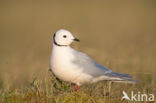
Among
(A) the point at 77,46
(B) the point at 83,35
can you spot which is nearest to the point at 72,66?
(A) the point at 77,46

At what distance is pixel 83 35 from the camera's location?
1886cm

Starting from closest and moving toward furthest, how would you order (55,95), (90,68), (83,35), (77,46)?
(55,95), (90,68), (77,46), (83,35)

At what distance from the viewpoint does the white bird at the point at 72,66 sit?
6486 millimetres

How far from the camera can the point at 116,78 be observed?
686 cm

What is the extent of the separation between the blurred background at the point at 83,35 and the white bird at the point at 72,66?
50cm

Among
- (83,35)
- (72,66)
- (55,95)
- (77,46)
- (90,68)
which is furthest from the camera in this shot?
(83,35)

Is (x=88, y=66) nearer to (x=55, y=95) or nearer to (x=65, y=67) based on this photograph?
(x=65, y=67)

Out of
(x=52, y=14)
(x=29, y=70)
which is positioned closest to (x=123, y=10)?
(x=52, y=14)

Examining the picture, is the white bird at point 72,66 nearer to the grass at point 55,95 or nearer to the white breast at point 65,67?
the white breast at point 65,67

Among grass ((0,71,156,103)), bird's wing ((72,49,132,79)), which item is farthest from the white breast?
grass ((0,71,156,103))

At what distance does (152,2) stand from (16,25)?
1367 centimetres

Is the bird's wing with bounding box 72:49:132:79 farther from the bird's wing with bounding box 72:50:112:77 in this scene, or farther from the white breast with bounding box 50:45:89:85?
the white breast with bounding box 50:45:89:85

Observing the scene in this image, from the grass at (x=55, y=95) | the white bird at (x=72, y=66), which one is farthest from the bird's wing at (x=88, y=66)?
the grass at (x=55, y=95)

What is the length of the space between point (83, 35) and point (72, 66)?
488 inches
